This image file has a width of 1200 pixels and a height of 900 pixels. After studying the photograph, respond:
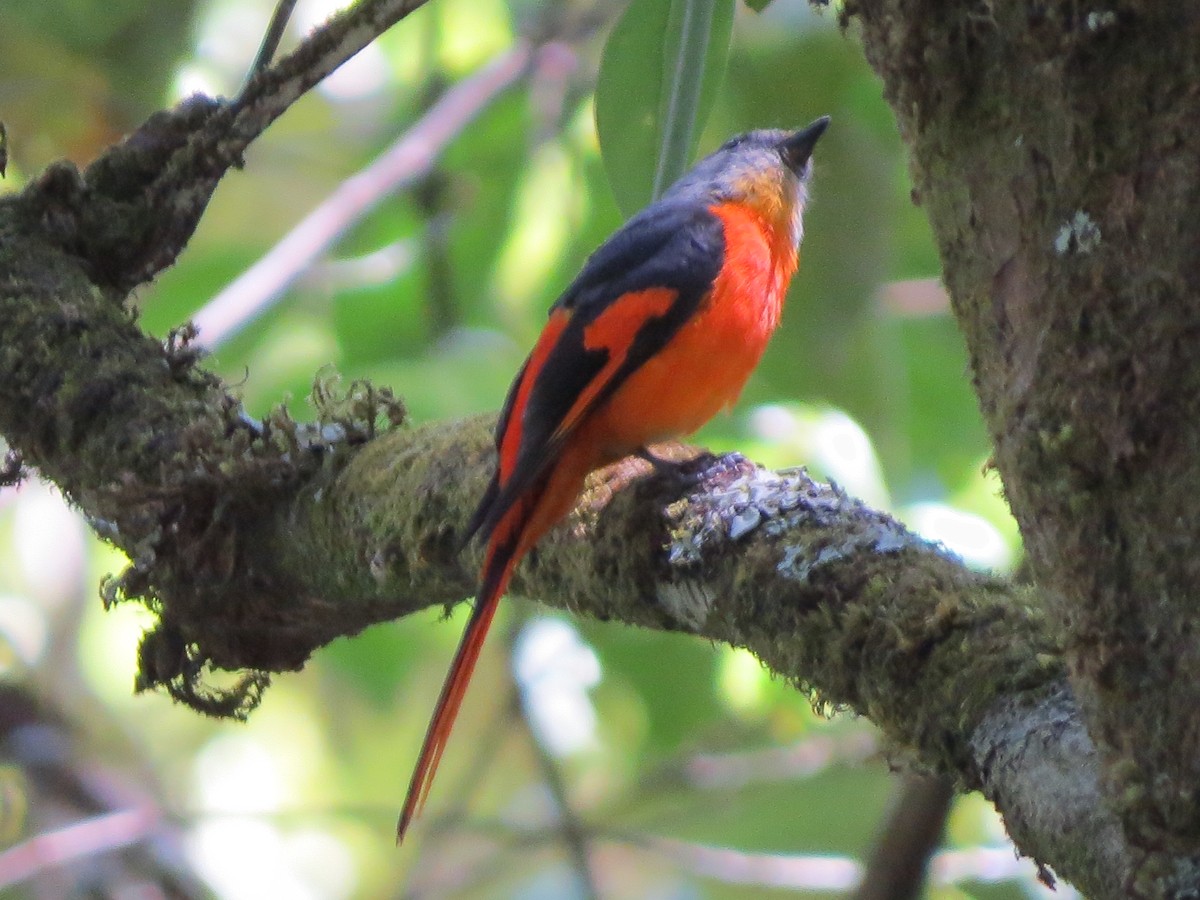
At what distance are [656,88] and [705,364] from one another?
0.64 metres

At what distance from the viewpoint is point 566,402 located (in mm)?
2674

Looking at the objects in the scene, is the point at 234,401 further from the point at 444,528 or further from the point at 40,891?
the point at 40,891

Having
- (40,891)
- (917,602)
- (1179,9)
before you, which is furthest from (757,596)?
(40,891)

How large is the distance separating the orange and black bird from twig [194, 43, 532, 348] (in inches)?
50.7

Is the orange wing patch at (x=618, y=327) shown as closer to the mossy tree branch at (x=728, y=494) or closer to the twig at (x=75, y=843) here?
the mossy tree branch at (x=728, y=494)

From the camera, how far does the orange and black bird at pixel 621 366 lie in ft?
7.68

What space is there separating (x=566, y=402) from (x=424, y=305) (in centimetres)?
207

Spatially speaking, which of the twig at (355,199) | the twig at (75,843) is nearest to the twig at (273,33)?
the twig at (355,199)

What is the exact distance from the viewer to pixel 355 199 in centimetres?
453

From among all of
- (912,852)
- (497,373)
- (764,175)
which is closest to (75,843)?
(497,373)

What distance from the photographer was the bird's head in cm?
362

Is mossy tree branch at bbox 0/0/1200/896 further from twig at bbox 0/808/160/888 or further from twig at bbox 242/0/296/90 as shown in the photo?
twig at bbox 0/808/160/888

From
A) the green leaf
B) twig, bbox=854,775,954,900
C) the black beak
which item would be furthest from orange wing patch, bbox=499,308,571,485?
twig, bbox=854,775,954,900

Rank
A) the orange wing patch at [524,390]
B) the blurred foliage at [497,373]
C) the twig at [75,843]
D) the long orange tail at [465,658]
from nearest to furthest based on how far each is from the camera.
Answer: the long orange tail at [465,658] < the orange wing patch at [524,390] < the blurred foliage at [497,373] < the twig at [75,843]
